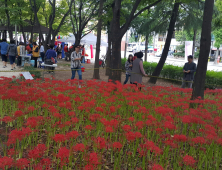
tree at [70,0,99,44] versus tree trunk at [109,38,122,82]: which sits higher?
tree at [70,0,99,44]

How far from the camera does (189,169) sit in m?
2.96

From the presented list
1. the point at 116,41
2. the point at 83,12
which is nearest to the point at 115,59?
the point at 116,41

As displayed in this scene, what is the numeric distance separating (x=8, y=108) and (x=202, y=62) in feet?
16.5

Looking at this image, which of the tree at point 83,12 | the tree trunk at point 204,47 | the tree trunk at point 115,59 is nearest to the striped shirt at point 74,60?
the tree trunk at point 115,59

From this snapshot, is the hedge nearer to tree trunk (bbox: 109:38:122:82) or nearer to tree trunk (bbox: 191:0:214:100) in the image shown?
tree trunk (bbox: 109:38:122:82)

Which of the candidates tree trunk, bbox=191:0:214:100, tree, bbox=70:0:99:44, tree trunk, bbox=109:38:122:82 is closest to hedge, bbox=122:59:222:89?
tree trunk, bbox=109:38:122:82

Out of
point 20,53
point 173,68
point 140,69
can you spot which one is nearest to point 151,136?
point 140,69

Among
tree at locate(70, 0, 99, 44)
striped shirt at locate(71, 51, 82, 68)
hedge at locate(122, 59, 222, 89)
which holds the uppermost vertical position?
tree at locate(70, 0, 99, 44)

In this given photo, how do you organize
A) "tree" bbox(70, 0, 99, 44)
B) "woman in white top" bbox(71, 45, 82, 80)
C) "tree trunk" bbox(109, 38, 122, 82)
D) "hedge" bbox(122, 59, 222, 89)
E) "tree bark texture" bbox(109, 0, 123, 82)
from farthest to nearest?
"tree" bbox(70, 0, 99, 44), "hedge" bbox(122, 59, 222, 89), "woman in white top" bbox(71, 45, 82, 80), "tree trunk" bbox(109, 38, 122, 82), "tree bark texture" bbox(109, 0, 123, 82)

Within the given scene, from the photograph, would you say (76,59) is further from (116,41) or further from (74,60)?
(116,41)

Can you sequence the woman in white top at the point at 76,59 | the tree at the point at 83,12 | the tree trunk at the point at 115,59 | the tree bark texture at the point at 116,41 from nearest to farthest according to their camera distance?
the tree bark texture at the point at 116,41
the tree trunk at the point at 115,59
the woman in white top at the point at 76,59
the tree at the point at 83,12

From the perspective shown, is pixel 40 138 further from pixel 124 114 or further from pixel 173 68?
pixel 173 68

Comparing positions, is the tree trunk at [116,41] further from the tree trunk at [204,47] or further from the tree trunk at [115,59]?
the tree trunk at [204,47]

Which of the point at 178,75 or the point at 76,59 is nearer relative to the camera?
the point at 76,59
